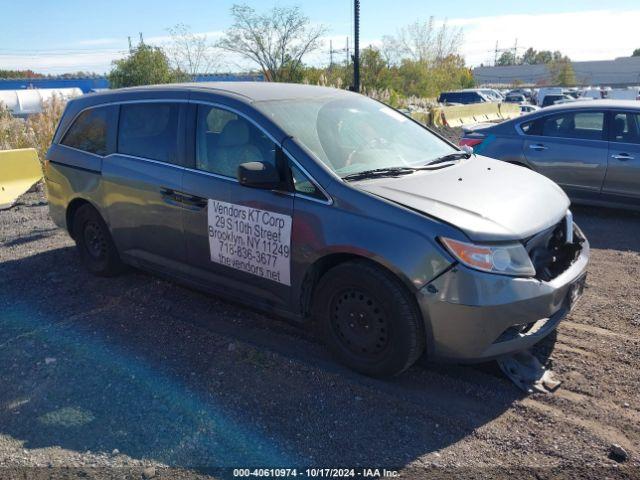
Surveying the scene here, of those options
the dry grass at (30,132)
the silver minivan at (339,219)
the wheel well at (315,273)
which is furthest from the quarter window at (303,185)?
the dry grass at (30,132)

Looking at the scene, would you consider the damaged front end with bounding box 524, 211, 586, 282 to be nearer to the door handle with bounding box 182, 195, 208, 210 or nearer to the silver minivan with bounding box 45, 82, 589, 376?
the silver minivan with bounding box 45, 82, 589, 376

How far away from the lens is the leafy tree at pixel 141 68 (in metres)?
18.8

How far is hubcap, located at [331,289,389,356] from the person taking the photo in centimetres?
343

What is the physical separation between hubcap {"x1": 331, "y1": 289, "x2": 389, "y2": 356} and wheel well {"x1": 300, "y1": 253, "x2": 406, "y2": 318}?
204 millimetres

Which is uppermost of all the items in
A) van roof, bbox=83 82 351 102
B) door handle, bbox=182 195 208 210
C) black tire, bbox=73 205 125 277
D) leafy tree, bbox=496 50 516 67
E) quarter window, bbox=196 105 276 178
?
leafy tree, bbox=496 50 516 67

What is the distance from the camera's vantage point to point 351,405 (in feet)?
11.0

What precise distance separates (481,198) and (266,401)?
6.10 ft

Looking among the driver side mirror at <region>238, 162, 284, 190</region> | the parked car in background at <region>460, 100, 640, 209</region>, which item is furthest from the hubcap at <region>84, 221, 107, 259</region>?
the parked car in background at <region>460, 100, 640, 209</region>

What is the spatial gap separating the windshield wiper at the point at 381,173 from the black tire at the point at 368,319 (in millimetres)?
606

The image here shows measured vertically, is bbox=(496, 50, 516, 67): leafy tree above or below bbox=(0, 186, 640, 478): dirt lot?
above

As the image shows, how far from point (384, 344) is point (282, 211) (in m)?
1.11

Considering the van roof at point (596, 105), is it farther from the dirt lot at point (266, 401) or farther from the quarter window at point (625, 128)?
the dirt lot at point (266, 401)

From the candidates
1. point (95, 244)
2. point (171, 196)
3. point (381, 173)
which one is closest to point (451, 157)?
point (381, 173)

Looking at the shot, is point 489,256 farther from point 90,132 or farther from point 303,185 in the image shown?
point 90,132
